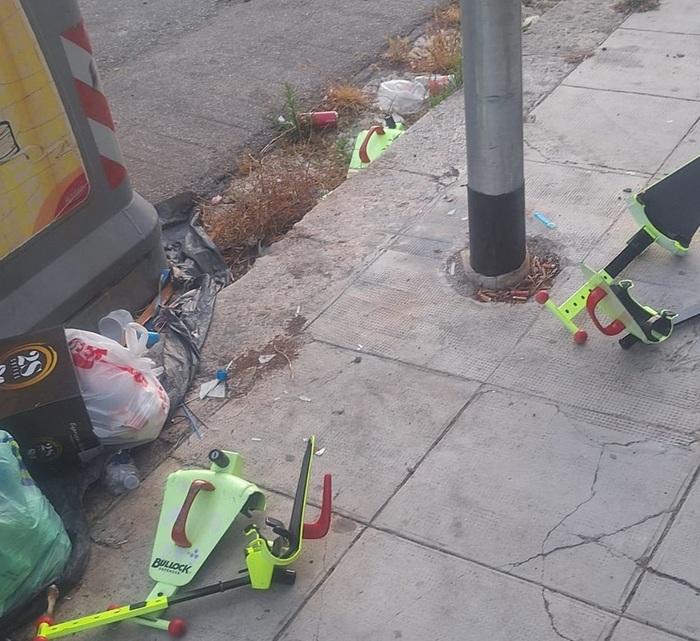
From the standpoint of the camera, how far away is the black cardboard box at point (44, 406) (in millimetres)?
3229

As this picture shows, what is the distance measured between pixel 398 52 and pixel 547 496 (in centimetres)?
472

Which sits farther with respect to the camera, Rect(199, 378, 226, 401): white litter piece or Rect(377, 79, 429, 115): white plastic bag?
Rect(377, 79, 429, 115): white plastic bag

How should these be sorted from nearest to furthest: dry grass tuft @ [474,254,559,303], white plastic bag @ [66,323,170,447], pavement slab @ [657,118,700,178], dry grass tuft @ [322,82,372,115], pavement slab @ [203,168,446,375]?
white plastic bag @ [66,323,170,447] < dry grass tuft @ [474,254,559,303] < pavement slab @ [203,168,446,375] < pavement slab @ [657,118,700,178] < dry grass tuft @ [322,82,372,115]

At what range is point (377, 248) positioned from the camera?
4.50 metres

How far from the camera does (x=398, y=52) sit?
274 inches

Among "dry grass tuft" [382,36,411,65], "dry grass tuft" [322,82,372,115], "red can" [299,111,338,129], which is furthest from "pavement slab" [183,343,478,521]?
"dry grass tuft" [382,36,411,65]

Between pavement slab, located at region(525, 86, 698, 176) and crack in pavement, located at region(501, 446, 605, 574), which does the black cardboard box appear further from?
pavement slab, located at region(525, 86, 698, 176)

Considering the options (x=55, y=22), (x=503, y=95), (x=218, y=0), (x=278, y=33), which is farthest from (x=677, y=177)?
(x=218, y=0)

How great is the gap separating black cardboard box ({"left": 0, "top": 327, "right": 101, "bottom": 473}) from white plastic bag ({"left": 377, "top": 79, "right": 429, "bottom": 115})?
139 inches

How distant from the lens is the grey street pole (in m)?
3.47

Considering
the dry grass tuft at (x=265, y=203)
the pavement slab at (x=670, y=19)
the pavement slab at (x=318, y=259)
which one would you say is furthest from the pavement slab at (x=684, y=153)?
the dry grass tuft at (x=265, y=203)

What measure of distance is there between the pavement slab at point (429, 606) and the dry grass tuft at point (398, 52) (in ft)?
15.8

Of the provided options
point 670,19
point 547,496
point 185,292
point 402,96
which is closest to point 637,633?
point 547,496

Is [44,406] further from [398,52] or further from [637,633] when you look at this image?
[398,52]
